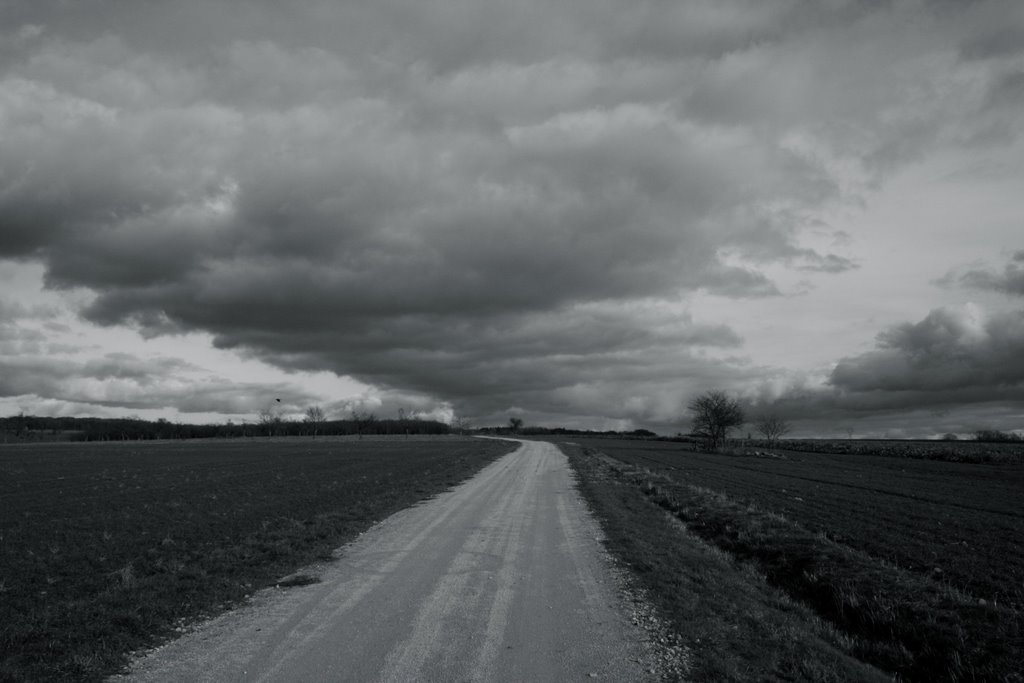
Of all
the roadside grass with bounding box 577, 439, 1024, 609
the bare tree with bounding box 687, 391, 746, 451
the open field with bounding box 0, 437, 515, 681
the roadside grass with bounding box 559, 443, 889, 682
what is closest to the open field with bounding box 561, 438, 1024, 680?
the roadside grass with bounding box 577, 439, 1024, 609

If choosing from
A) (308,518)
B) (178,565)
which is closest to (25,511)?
(308,518)

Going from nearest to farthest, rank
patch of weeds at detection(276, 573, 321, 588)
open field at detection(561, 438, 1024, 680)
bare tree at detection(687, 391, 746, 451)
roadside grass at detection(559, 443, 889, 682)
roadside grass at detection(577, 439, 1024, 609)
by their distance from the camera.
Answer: roadside grass at detection(559, 443, 889, 682) → open field at detection(561, 438, 1024, 680) → patch of weeds at detection(276, 573, 321, 588) → roadside grass at detection(577, 439, 1024, 609) → bare tree at detection(687, 391, 746, 451)

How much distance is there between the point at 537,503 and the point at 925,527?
14.5 meters

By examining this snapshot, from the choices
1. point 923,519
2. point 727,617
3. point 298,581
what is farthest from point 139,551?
point 923,519

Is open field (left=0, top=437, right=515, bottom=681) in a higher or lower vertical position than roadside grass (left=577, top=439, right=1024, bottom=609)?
higher

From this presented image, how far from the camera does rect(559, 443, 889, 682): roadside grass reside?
301 inches

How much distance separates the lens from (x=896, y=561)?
15.9 metres

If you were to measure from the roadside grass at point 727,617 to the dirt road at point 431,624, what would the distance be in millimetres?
829

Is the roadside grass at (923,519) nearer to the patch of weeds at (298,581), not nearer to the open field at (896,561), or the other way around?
the open field at (896,561)

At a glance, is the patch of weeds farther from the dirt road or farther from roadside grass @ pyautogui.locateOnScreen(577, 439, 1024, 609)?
roadside grass @ pyautogui.locateOnScreen(577, 439, 1024, 609)

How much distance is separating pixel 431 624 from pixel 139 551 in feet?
34.0

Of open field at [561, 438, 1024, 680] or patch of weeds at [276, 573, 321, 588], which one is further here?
patch of weeds at [276, 573, 321, 588]

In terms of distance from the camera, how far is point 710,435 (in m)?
105

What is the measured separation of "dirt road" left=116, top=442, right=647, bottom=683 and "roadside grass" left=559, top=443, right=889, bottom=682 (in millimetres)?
829
